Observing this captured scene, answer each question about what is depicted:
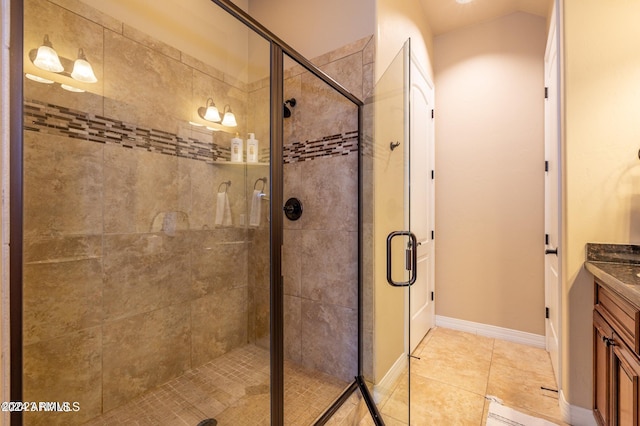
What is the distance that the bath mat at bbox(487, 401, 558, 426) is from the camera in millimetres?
1562

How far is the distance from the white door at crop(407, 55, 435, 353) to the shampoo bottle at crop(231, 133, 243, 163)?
1.40m

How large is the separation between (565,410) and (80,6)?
143 inches

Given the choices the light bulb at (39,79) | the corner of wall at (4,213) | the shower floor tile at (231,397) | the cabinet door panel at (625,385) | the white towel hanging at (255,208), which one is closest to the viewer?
the corner of wall at (4,213)

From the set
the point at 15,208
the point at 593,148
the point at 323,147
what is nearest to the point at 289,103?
the point at 323,147

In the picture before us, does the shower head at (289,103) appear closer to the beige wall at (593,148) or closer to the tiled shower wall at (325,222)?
the tiled shower wall at (325,222)

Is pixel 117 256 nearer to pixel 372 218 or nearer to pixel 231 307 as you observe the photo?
pixel 231 307

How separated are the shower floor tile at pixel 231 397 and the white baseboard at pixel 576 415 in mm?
1325

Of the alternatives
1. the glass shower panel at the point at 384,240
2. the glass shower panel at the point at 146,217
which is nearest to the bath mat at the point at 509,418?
the glass shower panel at the point at 384,240

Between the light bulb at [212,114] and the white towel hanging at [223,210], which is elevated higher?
the light bulb at [212,114]

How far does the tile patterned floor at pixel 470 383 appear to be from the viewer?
1598 millimetres

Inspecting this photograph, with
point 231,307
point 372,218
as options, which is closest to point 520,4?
point 372,218

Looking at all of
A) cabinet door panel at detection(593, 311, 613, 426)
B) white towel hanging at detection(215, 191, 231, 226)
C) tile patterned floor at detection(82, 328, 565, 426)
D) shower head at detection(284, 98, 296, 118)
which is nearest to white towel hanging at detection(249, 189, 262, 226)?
white towel hanging at detection(215, 191, 231, 226)

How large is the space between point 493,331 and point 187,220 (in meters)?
3.05

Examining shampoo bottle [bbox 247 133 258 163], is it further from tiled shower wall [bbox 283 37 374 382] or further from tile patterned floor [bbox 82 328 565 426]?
tile patterned floor [bbox 82 328 565 426]
